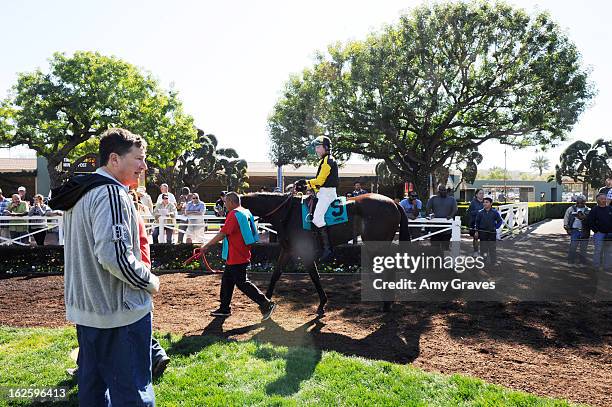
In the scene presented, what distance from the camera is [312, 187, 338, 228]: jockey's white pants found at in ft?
23.0

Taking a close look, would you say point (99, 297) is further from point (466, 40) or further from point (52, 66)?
point (52, 66)

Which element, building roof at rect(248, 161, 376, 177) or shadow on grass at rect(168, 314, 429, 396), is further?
building roof at rect(248, 161, 376, 177)

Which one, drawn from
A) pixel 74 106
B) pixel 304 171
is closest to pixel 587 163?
pixel 304 171

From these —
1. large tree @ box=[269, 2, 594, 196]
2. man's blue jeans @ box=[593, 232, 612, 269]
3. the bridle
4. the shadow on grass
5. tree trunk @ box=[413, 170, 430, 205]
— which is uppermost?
large tree @ box=[269, 2, 594, 196]

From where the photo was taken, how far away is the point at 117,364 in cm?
233

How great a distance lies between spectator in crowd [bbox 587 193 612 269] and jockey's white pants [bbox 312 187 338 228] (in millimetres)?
5623

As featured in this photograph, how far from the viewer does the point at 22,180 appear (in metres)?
35.2

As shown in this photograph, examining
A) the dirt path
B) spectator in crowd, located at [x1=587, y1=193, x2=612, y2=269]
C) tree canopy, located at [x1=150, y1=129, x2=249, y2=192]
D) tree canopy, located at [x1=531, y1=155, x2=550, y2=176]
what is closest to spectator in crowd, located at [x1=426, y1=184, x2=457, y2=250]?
spectator in crowd, located at [x1=587, y1=193, x2=612, y2=269]

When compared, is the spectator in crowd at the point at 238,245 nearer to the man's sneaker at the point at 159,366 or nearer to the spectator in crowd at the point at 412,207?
the man's sneaker at the point at 159,366

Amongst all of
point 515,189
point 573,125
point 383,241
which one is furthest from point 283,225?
point 515,189

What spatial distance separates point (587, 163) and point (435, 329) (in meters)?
49.2

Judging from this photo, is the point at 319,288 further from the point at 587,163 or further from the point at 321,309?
the point at 587,163

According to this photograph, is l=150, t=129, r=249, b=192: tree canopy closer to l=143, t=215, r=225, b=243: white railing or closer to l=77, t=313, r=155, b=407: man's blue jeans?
l=143, t=215, r=225, b=243: white railing

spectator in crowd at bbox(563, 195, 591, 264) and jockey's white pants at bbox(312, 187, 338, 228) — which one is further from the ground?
jockey's white pants at bbox(312, 187, 338, 228)
